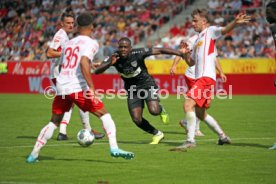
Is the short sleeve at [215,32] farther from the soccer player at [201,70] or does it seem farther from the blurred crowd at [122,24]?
the blurred crowd at [122,24]

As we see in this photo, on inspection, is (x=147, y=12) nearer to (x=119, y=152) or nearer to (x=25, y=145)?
(x=25, y=145)

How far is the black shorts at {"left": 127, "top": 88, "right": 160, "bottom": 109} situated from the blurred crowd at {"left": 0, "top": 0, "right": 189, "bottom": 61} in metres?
22.7

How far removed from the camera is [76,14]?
45.3 metres

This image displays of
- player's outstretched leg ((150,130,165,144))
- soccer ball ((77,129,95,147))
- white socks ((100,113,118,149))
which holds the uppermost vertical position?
white socks ((100,113,118,149))

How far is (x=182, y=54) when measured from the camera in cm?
1458

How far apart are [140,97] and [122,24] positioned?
26.4 meters

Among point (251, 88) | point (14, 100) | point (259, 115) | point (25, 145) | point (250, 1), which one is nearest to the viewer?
point (25, 145)

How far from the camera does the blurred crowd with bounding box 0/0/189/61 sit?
42.5 metres

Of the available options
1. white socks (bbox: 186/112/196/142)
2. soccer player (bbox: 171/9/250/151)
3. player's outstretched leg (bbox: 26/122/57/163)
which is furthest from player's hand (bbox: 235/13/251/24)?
player's outstretched leg (bbox: 26/122/57/163)

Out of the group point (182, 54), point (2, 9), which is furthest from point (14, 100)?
point (182, 54)

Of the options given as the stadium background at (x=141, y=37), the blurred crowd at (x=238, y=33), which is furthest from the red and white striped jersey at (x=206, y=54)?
the blurred crowd at (x=238, y=33)

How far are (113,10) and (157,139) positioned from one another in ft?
94.8

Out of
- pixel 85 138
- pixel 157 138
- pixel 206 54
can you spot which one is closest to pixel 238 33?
pixel 157 138

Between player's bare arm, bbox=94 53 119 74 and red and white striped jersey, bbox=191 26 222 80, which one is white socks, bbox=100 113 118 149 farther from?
Result: red and white striped jersey, bbox=191 26 222 80
